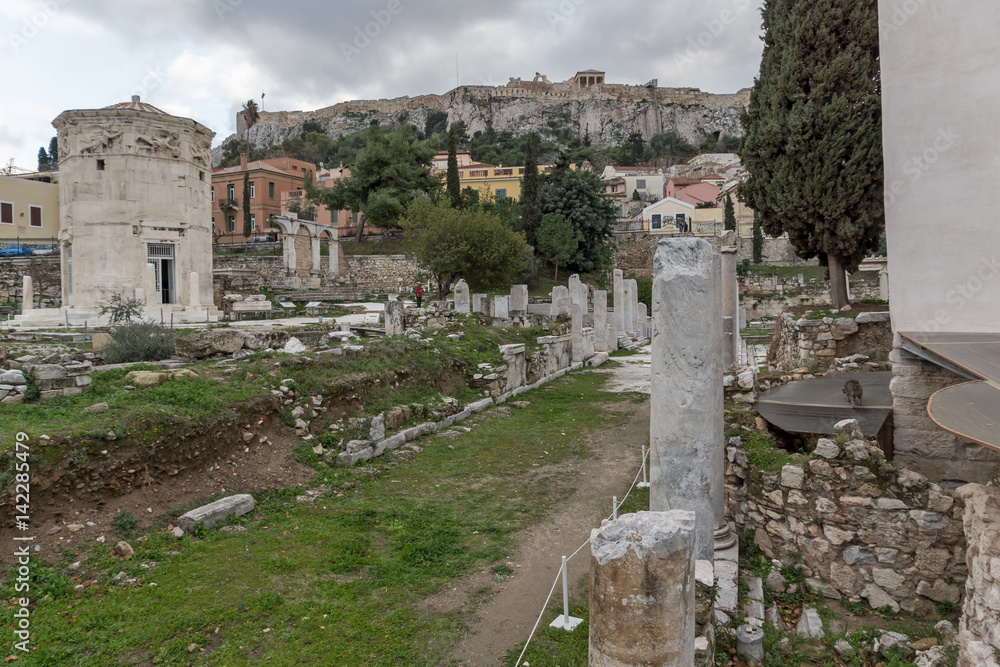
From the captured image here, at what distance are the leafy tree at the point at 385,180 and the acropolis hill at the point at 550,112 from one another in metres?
66.5

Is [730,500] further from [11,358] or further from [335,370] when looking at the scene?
[11,358]

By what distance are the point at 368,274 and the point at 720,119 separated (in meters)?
91.9

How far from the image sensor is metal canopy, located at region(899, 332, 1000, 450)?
15.8 ft

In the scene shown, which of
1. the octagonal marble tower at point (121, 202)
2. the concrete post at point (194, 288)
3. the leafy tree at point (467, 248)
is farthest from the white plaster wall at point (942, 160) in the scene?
the concrete post at point (194, 288)

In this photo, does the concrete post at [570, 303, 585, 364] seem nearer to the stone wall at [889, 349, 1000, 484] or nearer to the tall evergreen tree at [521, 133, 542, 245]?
the stone wall at [889, 349, 1000, 484]

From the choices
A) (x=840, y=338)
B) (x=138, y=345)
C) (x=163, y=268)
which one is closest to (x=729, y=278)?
(x=840, y=338)

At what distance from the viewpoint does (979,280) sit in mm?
8469

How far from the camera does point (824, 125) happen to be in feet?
47.0

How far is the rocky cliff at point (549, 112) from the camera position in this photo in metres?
108

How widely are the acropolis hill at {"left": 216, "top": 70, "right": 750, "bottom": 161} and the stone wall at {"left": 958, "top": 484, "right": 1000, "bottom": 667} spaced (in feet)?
350

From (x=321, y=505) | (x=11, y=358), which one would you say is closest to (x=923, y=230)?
(x=321, y=505)

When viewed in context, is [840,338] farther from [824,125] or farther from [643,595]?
[643,595]

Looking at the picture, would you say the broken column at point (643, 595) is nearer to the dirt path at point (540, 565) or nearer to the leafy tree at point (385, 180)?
the dirt path at point (540, 565)

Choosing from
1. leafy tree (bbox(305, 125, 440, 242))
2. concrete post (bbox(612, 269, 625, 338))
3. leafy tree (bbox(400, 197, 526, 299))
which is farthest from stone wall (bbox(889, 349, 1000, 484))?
leafy tree (bbox(305, 125, 440, 242))
